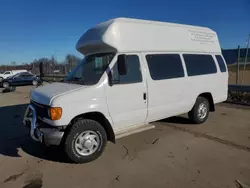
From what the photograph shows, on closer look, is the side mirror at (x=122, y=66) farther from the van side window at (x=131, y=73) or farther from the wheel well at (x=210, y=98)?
the wheel well at (x=210, y=98)

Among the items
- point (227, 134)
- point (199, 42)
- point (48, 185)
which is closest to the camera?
point (48, 185)

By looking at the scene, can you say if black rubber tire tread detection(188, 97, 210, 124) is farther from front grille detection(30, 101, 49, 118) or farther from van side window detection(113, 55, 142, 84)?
front grille detection(30, 101, 49, 118)

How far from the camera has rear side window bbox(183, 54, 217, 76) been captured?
21.6ft

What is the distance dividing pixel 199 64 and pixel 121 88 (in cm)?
279

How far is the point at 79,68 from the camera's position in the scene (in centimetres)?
582

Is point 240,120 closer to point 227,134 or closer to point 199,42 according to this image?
point 227,134

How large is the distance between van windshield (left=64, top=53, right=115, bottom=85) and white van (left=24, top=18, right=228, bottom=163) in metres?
0.03

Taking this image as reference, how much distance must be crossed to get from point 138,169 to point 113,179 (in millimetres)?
515

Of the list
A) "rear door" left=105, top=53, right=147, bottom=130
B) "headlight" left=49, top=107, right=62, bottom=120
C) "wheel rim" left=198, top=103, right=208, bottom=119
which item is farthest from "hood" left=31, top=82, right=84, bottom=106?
"wheel rim" left=198, top=103, right=208, bottom=119

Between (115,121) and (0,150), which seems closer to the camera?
(115,121)

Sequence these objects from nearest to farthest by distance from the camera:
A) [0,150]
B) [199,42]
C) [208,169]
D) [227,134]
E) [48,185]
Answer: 1. [48,185]
2. [208,169]
3. [0,150]
4. [227,134]
5. [199,42]

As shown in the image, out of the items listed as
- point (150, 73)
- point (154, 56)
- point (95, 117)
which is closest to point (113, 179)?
point (95, 117)

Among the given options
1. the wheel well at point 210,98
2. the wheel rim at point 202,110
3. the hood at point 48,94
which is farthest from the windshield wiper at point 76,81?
the wheel well at point 210,98

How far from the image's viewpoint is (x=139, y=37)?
218 inches
